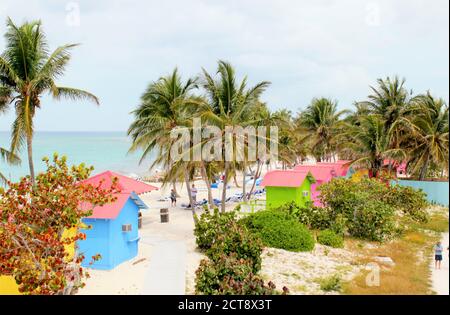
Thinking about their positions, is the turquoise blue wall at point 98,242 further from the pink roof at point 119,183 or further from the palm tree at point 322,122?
the palm tree at point 322,122

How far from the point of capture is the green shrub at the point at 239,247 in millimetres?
11008

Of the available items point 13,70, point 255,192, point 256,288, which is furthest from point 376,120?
point 13,70

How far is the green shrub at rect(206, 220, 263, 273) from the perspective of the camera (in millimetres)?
11008

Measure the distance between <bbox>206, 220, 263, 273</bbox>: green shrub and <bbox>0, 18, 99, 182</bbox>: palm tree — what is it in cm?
647

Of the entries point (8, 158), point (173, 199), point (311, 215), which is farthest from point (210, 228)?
point (173, 199)

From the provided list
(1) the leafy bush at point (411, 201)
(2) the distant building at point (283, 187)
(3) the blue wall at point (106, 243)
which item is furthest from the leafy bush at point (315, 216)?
(3) the blue wall at point (106, 243)

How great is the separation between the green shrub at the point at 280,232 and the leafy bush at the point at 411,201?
5740 mm

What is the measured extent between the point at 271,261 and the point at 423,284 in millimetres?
4303

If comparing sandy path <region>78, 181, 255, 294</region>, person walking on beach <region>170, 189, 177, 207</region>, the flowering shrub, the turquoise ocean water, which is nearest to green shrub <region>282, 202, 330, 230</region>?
sandy path <region>78, 181, 255, 294</region>

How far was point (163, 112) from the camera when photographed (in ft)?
53.7

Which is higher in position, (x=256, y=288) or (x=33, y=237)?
(x=33, y=237)

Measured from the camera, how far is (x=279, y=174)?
19078 mm
